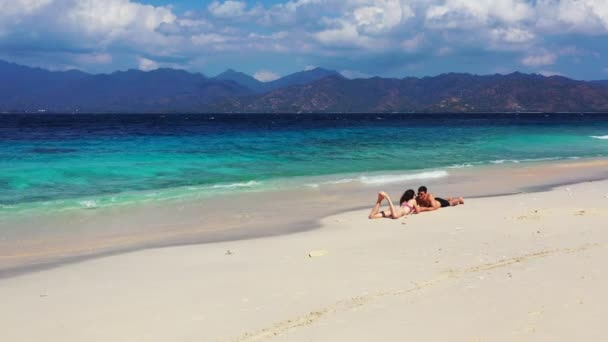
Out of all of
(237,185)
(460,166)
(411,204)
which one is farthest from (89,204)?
(460,166)

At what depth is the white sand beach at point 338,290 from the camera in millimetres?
6199

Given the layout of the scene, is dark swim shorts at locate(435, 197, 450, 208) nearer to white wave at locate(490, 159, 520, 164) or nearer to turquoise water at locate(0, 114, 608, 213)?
turquoise water at locate(0, 114, 608, 213)

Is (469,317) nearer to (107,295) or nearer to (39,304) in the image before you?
(107,295)

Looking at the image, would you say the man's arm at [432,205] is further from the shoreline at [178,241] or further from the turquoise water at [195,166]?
the turquoise water at [195,166]

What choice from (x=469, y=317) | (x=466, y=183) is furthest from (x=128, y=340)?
(x=466, y=183)

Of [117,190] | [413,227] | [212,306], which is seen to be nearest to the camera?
[212,306]

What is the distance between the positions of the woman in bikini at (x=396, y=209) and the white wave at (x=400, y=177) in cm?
693

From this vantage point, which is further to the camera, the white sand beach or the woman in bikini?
the woman in bikini

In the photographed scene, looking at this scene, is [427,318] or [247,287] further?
→ [247,287]

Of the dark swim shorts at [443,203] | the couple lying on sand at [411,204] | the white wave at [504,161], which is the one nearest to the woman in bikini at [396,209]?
the couple lying on sand at [411,204]

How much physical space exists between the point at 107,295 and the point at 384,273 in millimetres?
3707

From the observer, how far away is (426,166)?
2838 cm

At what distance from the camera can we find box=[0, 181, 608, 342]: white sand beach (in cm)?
620

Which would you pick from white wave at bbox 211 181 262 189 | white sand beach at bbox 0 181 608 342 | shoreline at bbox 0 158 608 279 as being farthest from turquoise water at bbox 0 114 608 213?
white sand beach at bbox 0 181 608 342
